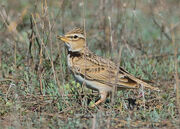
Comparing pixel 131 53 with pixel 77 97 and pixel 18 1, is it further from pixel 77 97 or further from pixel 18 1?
pixel 18 1

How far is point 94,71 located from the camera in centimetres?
605

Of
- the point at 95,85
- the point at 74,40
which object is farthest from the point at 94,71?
the point at 74,40

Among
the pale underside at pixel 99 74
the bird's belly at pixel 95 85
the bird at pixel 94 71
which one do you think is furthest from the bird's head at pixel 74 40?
the bird's belly at pixel 95 85

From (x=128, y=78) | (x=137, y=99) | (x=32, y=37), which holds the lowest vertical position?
(x=137, y=99)

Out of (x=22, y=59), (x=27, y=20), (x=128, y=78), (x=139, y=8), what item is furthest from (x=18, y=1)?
(x=128, y=78)

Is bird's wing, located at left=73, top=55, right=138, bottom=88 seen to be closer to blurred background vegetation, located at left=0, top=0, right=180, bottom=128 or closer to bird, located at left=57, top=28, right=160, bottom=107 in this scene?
bird, located at left=57, top=28, right=160, bottom=107

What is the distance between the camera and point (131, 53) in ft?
26.1

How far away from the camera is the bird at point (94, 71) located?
579 centimetres

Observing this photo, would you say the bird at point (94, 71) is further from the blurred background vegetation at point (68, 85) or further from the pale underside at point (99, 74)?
the blurred background vegetation at point (68, 85)

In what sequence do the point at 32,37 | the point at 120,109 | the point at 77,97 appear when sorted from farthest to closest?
1. the point at 32,37
2. the point at 77,97
3. the point at 120,109

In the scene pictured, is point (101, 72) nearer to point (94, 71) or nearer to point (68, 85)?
point (94, 71)

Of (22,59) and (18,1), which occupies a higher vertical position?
(18,1)

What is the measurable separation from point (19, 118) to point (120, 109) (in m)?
1.42

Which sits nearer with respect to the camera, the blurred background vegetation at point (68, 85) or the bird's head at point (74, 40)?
the blurred background vegetation at point (68, 85)
